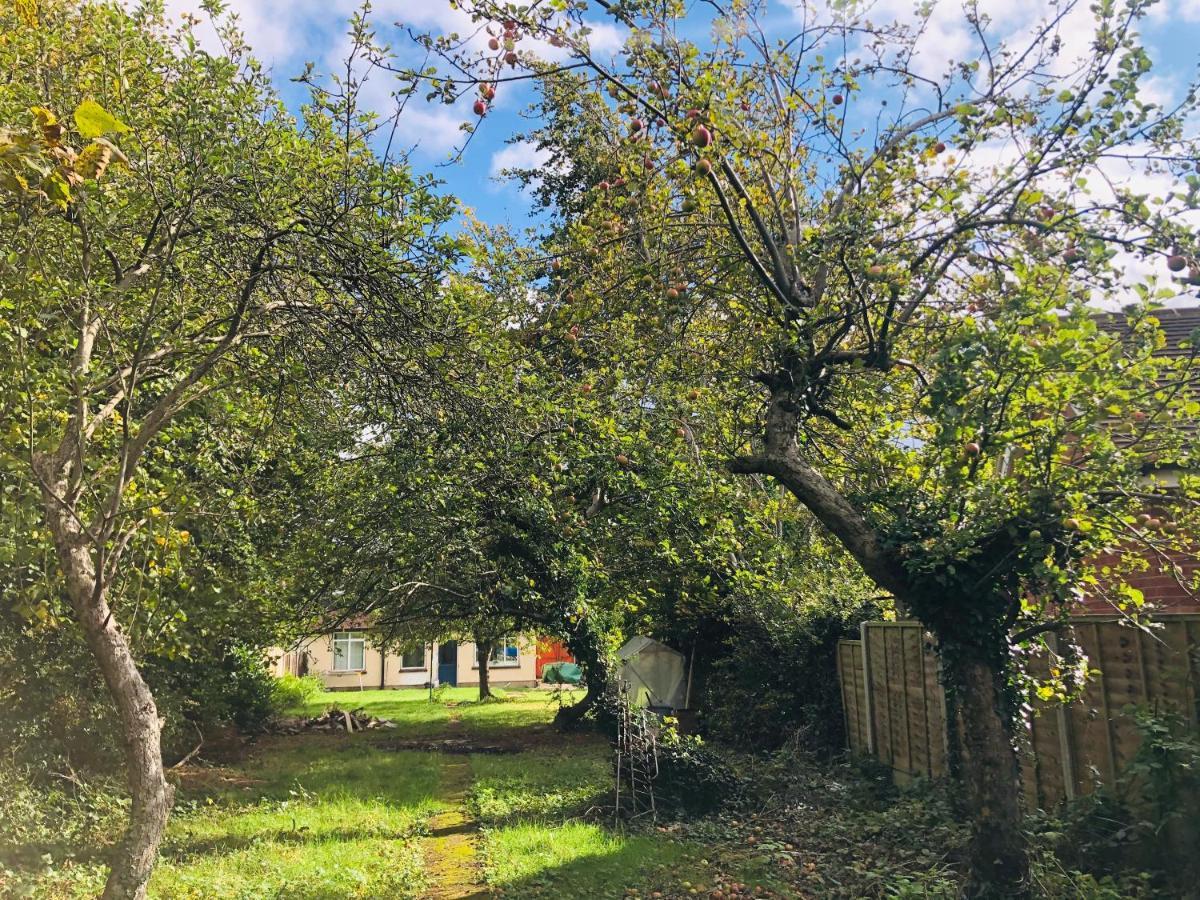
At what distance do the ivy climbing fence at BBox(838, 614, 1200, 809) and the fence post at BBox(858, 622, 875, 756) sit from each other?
0.68 m

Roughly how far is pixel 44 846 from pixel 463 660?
107 ft

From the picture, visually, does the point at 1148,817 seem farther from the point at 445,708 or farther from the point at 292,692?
the point at 445,708

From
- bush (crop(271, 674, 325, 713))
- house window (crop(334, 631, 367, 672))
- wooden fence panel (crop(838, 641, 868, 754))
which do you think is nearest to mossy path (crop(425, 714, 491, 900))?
wooden fence panel (crop(838, 641, 868, 754))

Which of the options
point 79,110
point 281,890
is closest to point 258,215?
point 79,110

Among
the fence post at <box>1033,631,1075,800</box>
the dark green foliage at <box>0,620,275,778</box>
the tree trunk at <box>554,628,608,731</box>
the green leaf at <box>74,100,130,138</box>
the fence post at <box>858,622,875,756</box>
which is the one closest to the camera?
the green leaf at <box>74,100,130,138</box>

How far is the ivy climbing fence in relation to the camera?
17.8 feet

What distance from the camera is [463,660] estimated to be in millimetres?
39938

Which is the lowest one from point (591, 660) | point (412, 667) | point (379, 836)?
point (412, 667)

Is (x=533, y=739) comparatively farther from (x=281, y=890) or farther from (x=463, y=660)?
(x=463, y=660)

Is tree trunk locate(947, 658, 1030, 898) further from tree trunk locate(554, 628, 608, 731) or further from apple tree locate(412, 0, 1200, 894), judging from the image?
tree trunk locate(554, 628, 608, 731)

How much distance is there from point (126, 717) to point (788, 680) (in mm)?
10149

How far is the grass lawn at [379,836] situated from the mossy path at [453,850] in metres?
0.08

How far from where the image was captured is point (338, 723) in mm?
21359

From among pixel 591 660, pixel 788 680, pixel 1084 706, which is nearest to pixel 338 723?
pixel 788 680
